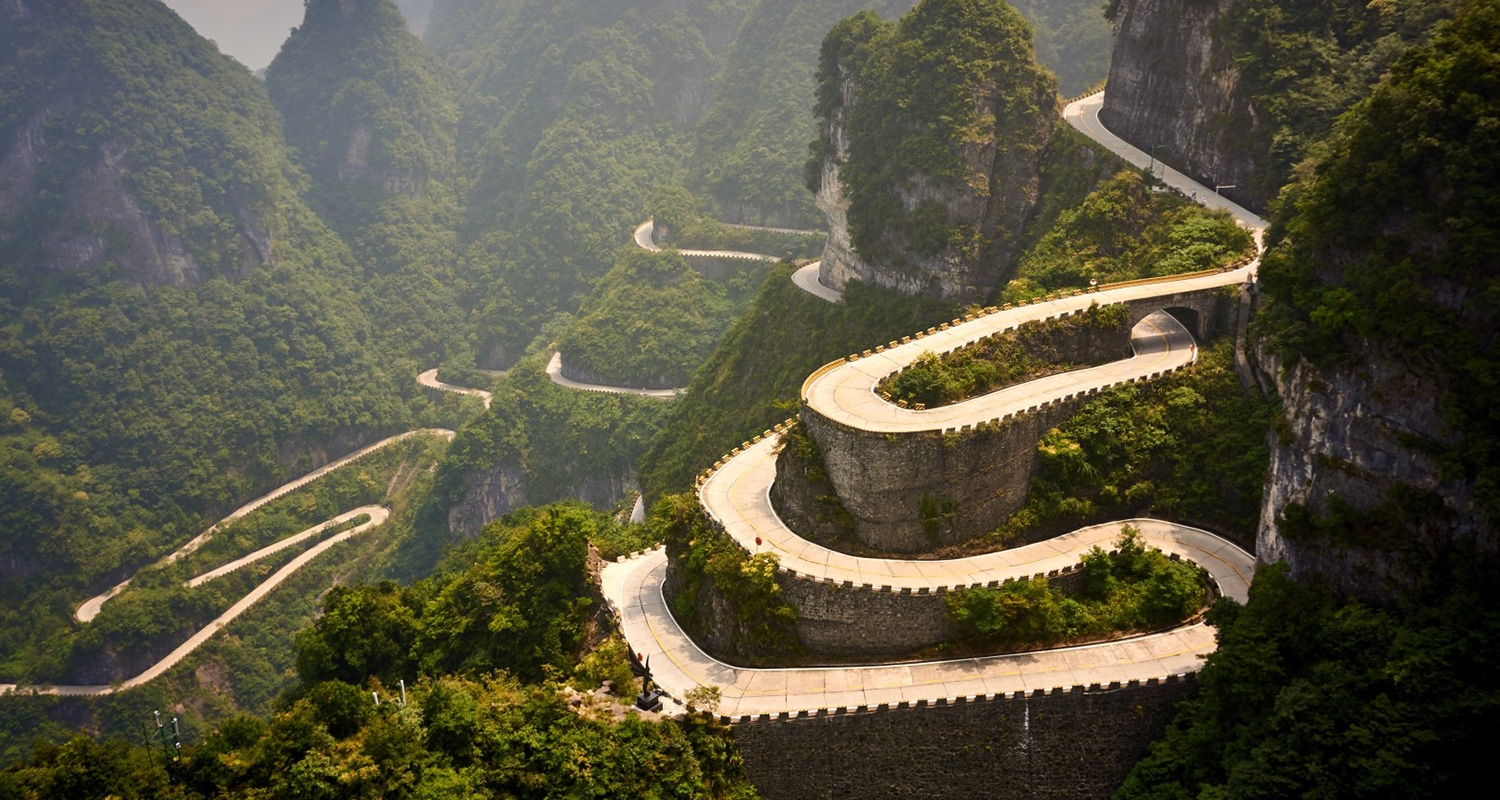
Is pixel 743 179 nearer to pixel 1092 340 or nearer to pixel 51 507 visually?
pixel 51 507

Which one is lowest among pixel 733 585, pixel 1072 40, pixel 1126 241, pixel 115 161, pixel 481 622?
pixel 481 622

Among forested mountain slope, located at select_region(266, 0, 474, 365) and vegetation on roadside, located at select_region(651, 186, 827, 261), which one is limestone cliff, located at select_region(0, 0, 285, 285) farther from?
vegetation on roadside, located at select_region(651, 186, 827, 261)

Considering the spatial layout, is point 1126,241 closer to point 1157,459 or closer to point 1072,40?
point 1157,459

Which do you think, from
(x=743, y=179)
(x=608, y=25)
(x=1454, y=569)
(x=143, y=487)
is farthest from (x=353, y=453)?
(x=1454, y=569)

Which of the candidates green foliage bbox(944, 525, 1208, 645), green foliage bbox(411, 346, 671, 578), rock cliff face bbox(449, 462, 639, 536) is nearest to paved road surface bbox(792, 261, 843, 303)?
green foliage bbox(411, 346, 671, 578)

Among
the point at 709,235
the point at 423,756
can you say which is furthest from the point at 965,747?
the point at 709,235

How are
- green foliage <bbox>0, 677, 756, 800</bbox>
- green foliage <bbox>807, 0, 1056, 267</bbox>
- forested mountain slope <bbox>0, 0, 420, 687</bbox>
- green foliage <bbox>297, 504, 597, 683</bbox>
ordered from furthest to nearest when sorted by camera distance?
forested mountain slope <bbox>0, 0, 420, 687</bbox> < green foliage <bbox>807, 0, 1056, 267</bbox> < green foliage <bbox>297, 504, 597, 683</bbox> < green foliage <bbox>0, 677, 756, 800</bbox>
